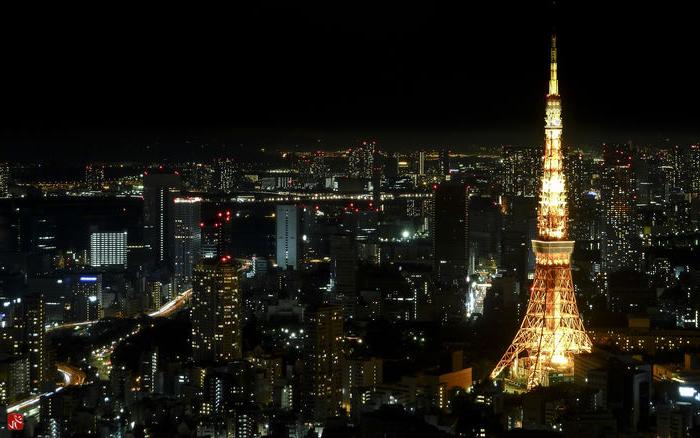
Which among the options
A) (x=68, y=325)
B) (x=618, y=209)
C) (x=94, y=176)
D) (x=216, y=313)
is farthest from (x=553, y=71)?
(x=94, y=176)

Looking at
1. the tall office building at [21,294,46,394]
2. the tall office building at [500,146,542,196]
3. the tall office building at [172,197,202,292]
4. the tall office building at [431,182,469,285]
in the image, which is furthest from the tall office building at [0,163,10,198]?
the tall office building at [500,146,542,196]

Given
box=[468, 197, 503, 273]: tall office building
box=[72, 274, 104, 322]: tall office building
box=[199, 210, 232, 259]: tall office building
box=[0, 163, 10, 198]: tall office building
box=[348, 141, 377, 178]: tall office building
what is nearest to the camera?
box=[72, 274, 104, 322]: tall office building

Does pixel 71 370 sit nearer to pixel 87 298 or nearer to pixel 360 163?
pixel 87 298

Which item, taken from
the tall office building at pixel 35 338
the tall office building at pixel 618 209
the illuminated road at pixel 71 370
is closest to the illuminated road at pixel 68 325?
the illuminated road at pixel 71 370

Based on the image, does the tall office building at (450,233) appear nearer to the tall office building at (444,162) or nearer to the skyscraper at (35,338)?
the tall office building at (444,162)

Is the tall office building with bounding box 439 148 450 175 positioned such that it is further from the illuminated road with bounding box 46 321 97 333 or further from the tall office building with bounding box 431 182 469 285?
the illuminated road with bounding box 46 321 97 333
